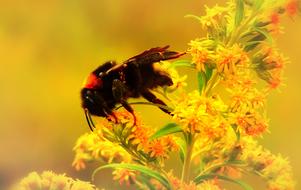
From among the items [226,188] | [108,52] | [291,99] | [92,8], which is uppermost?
[92,8]

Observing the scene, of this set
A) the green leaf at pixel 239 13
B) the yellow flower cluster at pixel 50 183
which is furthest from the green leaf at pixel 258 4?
the yellow flower cluster at pixel 50 183

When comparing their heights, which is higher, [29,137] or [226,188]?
[29,137]

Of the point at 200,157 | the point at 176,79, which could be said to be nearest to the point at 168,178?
the point at 200,157

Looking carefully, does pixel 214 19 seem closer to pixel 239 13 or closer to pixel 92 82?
pixel 239 13

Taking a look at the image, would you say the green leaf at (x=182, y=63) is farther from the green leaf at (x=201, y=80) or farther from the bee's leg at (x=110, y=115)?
the bee's leg at (x=110, y=115)

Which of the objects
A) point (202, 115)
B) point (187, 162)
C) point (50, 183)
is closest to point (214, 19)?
point (202, 115)

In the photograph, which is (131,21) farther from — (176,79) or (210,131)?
(210,131)

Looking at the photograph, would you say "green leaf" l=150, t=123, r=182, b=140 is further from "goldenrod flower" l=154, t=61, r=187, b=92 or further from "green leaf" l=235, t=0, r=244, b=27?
"green leaf" l=235, t=0, r=244, b=27
